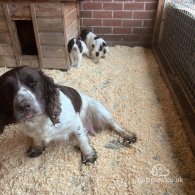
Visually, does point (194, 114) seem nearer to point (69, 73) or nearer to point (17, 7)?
point (69, 73)

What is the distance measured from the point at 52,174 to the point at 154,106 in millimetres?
1289

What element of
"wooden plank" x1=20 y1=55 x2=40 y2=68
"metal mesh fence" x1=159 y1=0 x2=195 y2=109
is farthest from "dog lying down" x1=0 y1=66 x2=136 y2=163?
"wooden plank" x1=20 y1=55 x2=40 y2=68

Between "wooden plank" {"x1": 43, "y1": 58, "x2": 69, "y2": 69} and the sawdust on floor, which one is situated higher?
"wooden plank" {"x1": 43, "y1": 58, "x2": 69, "y2": 69}

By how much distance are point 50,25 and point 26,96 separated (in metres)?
1.84

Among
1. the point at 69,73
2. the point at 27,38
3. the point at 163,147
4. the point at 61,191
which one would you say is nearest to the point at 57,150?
the point at 61,191

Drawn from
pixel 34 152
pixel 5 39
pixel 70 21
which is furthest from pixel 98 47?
pixel 34 152

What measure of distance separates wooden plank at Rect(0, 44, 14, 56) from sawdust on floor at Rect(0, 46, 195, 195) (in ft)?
4.70

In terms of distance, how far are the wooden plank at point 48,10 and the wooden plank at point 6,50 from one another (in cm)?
69

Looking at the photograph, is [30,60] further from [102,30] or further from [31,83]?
[31,83]

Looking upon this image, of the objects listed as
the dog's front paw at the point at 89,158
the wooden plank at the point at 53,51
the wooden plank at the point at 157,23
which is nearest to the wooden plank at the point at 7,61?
the wooden plank at the point at 53,51

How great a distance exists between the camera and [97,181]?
154cm

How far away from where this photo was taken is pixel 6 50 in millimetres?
3105

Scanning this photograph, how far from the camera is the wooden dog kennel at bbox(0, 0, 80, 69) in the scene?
2.72m

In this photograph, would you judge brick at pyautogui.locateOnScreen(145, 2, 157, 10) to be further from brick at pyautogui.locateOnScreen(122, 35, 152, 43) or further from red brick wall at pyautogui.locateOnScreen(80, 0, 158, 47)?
brick at pyautogui.locateOnScreen(122, 35, 152, 43)
